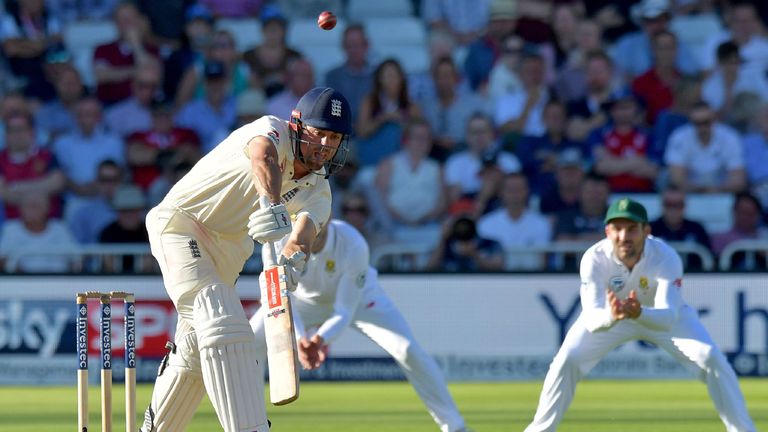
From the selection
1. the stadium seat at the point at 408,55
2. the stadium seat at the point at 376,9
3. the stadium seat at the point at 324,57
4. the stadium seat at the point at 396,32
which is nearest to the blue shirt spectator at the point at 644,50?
the stadium seat at the point at 408,55

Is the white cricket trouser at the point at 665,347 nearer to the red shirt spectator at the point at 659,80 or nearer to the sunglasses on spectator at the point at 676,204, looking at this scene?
the sunglasses on spectator at the point at 676,204

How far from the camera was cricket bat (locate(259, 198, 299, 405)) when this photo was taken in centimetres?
552

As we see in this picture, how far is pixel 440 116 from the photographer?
1496cm

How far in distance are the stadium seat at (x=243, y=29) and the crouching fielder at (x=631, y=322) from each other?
8469mm

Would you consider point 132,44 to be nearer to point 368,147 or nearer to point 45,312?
point 368,147

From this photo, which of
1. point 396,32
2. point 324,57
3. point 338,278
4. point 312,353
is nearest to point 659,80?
point 396,32

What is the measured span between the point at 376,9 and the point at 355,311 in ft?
27.2

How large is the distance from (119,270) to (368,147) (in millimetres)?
3050

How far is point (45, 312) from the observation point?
1261cm

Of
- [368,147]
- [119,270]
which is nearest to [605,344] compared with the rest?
[119,270]

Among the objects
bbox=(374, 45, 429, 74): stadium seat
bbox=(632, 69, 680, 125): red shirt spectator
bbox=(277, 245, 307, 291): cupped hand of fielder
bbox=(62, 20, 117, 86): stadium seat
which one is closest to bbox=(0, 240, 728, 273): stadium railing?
bbox=(632, 69, 680, 125): red shirt spectator

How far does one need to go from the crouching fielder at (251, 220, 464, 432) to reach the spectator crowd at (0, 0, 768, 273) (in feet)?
12.9

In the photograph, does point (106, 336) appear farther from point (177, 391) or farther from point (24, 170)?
point (24, 170)

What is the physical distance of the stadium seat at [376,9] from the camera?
16.4 meters
